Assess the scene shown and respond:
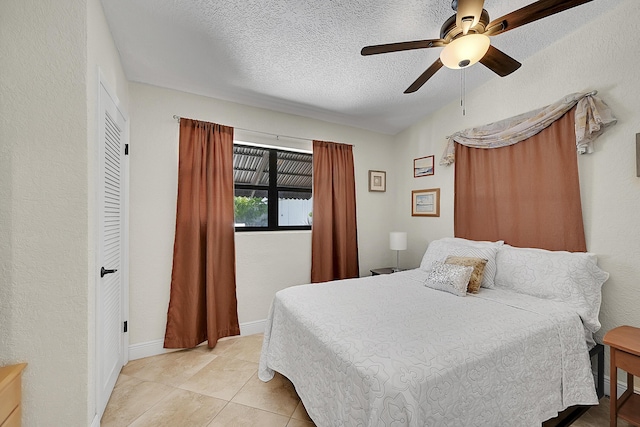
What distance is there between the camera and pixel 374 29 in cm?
184

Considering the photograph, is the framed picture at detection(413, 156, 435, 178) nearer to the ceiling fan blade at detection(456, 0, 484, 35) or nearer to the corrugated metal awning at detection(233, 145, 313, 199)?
the corrugated metal awning at detection(233, 145, 313, 199)

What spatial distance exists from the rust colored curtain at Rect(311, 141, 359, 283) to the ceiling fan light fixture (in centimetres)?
195

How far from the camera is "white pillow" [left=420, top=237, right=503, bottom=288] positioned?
221cm

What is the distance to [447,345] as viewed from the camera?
1.25 m

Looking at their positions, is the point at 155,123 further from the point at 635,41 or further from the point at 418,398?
the point at 635,41

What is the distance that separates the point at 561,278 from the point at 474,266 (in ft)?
1.77

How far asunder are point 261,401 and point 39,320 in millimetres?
1371

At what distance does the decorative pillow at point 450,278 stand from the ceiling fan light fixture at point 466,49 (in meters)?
1.50

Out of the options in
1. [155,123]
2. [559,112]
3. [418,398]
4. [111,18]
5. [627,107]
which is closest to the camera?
[418,398]

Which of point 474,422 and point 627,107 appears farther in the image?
point 627,107

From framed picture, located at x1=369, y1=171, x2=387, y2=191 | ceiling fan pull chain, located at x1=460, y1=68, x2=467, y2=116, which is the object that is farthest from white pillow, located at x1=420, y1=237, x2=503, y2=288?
ceiling fan pull chain, located at x1=460, y1=68, x2=467, y2=116

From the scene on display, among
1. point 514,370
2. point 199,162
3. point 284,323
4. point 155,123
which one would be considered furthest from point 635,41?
point 155,123

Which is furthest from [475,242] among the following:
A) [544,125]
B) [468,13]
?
[468,13]

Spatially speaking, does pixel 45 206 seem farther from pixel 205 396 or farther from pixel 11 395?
pixel 205 396
